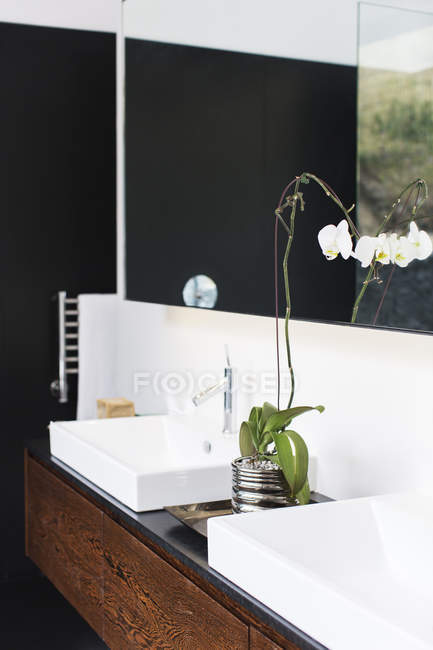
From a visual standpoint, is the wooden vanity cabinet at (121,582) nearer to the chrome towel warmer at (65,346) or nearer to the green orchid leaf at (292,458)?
the green orchid leaf at (292,458)

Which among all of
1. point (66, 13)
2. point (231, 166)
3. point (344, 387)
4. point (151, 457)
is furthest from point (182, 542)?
point (66, 13)

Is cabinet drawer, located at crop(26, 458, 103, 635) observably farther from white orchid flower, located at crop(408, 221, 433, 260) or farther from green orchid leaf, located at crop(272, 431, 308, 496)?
white orchid flower, located at crop(408, 221, 433, 260)

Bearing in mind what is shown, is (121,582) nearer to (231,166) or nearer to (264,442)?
(264,442)

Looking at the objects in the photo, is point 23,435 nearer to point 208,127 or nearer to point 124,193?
point 124,193

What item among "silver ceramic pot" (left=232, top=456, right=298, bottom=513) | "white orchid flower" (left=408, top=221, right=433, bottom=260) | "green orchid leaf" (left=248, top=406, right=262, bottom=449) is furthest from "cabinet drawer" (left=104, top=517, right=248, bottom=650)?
"white orchid flower" (left=408, top=221, right=433, bottom=260)

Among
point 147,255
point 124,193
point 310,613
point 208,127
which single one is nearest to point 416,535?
point 310,613

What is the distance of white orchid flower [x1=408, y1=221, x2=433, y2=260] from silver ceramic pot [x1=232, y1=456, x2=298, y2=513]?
50cm

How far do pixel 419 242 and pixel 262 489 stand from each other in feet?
1.86

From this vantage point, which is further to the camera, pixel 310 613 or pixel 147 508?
pixel 147 508

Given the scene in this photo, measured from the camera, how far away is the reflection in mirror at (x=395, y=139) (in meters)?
1.53

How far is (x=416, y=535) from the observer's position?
58.8 inches

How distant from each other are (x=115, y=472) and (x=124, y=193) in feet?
4.10

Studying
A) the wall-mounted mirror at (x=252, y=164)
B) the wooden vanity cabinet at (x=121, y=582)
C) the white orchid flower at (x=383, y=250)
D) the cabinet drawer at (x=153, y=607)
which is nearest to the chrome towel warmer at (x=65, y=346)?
the wall-mounted mirror at (x=252, y=164)

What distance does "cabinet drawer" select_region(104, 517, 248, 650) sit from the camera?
1475 millimetres
